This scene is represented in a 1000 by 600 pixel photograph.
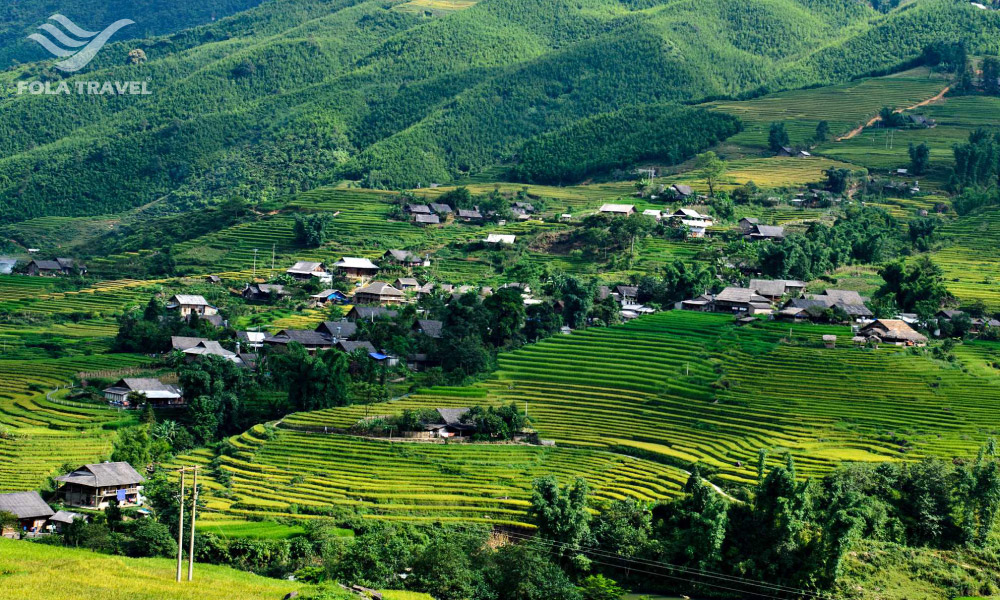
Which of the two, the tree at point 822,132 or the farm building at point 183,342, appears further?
the tree at point 822,132

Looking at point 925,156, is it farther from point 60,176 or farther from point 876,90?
point 60,176

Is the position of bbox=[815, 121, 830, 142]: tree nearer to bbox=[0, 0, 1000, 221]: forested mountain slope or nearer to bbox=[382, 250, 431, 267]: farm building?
bbox=[0, 0, 1000, 221]: forested mountain slope

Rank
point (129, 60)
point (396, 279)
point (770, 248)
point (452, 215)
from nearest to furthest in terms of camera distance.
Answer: point (770, 248), point (396, 279), point (452, 215), point (129, 60)

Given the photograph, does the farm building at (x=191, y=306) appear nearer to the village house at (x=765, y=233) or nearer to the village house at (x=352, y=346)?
the village house at (x=352, y=346)

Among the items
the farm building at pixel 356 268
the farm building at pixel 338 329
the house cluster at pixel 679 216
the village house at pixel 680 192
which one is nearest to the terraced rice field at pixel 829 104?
the village house at pixel 680 192

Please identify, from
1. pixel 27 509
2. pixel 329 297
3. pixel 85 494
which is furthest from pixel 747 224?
pixel 27 509

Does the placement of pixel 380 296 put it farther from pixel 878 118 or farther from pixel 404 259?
pixel 878 118

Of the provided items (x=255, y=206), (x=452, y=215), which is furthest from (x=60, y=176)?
(x=452, y=215)

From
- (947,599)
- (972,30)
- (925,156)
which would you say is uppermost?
(972,30)
